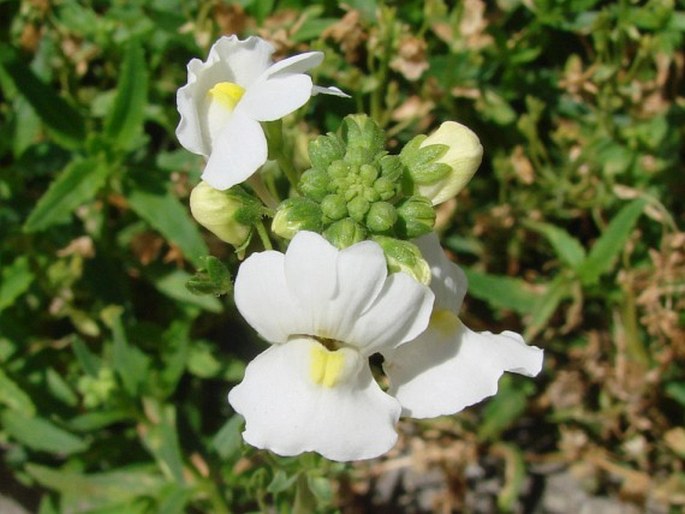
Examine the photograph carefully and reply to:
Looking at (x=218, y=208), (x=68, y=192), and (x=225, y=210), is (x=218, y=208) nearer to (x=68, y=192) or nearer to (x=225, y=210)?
(x=225, y=210)

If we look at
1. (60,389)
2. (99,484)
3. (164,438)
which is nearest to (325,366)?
(164,438)

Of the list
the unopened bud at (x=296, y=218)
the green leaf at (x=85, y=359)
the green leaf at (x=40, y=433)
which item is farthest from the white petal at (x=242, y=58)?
the green leaf at (x=40, y=433)

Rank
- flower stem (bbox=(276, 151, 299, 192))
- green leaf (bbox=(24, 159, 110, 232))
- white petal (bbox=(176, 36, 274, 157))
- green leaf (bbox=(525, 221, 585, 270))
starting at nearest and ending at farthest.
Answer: white petal (bbox=(176, 36, 274, 157)), flower stem (bbox=(276, 151, 299, 192)), green leaf (bbox=(24, 159, 110, 232)), green leaf (bbox=(525, 221, 585, 270))

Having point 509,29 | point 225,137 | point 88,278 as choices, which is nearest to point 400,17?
point 509,29

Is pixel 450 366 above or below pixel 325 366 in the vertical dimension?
below

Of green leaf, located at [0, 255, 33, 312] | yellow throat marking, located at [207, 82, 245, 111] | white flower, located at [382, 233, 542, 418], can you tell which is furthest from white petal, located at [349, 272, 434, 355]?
green leaf, located at [0, 255, 33, 312]

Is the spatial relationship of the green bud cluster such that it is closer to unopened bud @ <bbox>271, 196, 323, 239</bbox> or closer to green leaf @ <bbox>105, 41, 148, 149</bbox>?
unopened bud @ <bbox>271, 196, 323, 239</bbox>

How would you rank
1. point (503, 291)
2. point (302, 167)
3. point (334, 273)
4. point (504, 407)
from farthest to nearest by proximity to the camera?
1. point (504, 407)
2. point (503, 291)
3. point (302, 167)
4. point (334, 273)
